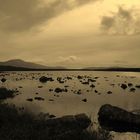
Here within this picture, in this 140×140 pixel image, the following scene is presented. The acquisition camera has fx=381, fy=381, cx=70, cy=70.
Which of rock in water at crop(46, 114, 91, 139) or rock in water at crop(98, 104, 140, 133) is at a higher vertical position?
rock in water at crop(46, 114, 91, 139)

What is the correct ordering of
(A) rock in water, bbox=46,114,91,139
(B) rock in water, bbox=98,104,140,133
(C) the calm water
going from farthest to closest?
(C) the calm water, (B) rock in water, bbox=98,104,140,133, (A) rock in water, bbox=46,114,91,139

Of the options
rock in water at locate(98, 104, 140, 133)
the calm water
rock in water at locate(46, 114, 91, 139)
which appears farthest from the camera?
the calm water

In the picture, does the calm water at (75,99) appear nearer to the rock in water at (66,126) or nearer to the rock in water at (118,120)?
the rock in water at (118,120)

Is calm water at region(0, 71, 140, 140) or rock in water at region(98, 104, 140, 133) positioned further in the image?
calm water at region(0, 71, 140, 140)

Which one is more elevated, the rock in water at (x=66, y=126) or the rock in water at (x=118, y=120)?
the rock in water at (x=66, y=126)

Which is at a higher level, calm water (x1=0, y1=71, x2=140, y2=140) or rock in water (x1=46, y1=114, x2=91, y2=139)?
rock in water (x1=46, y1=114, x2=91, y2=139)

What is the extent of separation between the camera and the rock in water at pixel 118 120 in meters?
20.8

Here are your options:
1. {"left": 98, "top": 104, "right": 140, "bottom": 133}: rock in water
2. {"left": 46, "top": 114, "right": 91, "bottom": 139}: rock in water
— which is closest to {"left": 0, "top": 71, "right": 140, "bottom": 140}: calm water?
{"left": 98, "top": 104, "right": 140, "bottom": 133}: rock in water

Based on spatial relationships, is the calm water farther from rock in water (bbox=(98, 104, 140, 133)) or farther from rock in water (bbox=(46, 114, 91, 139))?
rock in water (bbox=(46, 114, 91, 139))

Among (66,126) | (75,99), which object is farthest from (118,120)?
(75,99)

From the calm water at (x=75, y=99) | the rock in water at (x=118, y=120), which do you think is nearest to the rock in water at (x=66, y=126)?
the calm water at (x=75, y=99)

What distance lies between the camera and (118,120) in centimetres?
2238

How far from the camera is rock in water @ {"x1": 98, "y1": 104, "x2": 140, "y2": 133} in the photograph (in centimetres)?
2084

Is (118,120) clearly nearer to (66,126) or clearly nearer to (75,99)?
(66,126)
